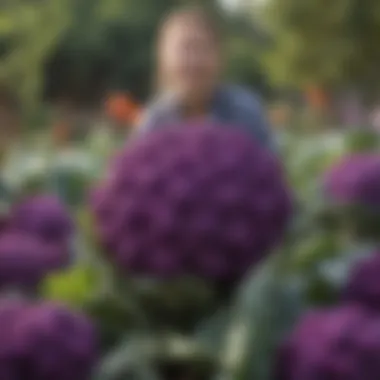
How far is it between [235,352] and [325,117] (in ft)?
8.84

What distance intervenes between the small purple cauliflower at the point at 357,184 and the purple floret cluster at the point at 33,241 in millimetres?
255

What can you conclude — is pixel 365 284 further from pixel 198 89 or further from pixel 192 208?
pixel 198 89

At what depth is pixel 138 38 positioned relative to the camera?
9180 millimetres

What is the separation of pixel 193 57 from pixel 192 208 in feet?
2.23

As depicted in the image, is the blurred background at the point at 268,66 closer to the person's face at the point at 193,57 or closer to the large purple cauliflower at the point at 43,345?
the person's face at the point at 193,57

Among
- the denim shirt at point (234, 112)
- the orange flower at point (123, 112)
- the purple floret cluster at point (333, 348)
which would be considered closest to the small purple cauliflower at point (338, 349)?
the purple floret cluster at point (333, 348)

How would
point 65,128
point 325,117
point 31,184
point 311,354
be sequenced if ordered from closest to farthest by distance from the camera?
point 311,354
point 31,184
point 65,128
point 325,117

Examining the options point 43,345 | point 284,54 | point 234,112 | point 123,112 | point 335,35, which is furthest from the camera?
point 123,112

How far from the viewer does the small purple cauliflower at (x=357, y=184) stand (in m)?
1.05

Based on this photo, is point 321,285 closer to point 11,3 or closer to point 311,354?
point 311,354

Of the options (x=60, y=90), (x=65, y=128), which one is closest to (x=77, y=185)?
(x=65, y=128)

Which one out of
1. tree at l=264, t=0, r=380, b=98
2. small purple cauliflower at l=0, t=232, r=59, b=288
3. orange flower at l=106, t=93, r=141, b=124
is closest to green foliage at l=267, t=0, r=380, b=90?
tree at l=264, t=0, r=380, b=98

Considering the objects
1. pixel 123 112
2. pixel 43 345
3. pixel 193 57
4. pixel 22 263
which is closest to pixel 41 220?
pixel 22 263

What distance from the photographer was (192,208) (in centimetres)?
90
